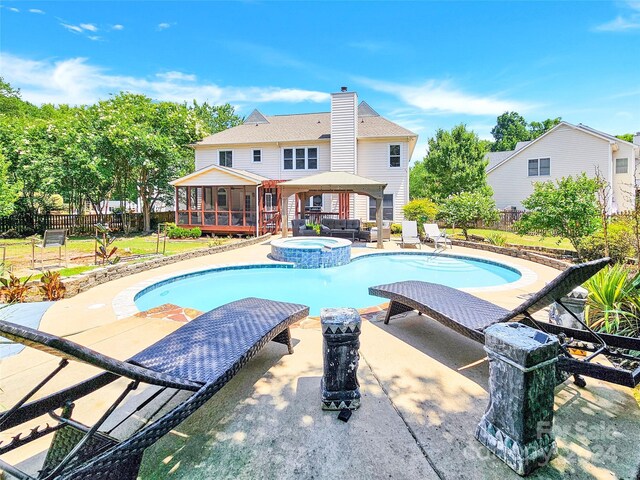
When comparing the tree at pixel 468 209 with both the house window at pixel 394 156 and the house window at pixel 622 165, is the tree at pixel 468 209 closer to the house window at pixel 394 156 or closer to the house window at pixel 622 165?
the house window at pixel 394 156

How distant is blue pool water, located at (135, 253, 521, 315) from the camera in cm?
798

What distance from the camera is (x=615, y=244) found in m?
8.79

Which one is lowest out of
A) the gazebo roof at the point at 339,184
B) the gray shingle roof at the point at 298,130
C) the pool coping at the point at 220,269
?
the pool coping at the point at 220,269

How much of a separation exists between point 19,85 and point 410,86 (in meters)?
53.7

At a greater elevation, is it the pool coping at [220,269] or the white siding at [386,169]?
the white siding at [386,169]

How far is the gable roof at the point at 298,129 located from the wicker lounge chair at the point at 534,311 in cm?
1685

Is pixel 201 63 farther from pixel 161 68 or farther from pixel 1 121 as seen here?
pixel 1 121

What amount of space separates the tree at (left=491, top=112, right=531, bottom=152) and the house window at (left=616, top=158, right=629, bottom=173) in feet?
120

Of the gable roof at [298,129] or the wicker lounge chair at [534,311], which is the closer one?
the wicker lounge chair at [534,311]

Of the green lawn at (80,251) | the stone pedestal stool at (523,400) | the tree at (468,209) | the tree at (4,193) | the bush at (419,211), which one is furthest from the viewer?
the bush at (419,211)

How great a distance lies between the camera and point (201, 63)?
93.0ft

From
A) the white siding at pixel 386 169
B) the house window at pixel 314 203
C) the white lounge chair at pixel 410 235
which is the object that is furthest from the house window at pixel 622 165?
the house window at pixel 314 203

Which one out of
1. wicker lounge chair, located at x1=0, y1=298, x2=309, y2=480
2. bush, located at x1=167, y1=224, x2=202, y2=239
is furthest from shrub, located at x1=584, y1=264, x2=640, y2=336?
bush, located at x1=167, y1=224, x2=202, y2=239

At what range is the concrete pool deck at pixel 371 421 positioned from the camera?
2.25m
